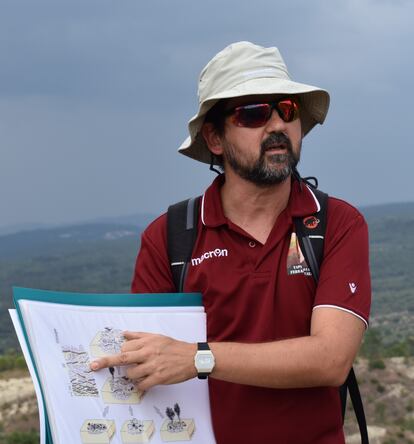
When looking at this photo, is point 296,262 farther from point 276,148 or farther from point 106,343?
point 106,343

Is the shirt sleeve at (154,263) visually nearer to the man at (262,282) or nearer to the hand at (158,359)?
the man at (262,282)

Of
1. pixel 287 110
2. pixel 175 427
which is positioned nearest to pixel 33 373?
pixel 175 427

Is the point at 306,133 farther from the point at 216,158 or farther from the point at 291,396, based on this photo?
the point at 291,396

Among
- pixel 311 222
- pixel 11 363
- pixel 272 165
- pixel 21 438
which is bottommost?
pixel 11 363

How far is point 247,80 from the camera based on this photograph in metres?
3.20

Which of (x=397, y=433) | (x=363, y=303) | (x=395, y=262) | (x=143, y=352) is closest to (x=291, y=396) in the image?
(x=363, y=303)

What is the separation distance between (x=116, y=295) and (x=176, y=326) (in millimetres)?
264

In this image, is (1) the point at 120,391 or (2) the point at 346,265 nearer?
(1) the point at 120,391

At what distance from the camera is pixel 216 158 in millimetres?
3662

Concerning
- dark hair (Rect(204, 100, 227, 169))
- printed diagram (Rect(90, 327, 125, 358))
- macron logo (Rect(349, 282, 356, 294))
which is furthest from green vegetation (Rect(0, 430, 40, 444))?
macron logo (Rect(349, 282, 356, 294))

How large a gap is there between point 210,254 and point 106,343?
1.76ft

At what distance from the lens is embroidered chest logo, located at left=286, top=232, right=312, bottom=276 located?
307 cm

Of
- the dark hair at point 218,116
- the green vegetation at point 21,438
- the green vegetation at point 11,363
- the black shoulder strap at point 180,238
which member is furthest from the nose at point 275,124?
the green vegetation at point 11,363

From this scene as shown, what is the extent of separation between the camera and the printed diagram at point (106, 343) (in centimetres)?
290
